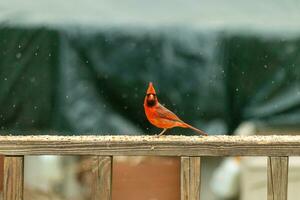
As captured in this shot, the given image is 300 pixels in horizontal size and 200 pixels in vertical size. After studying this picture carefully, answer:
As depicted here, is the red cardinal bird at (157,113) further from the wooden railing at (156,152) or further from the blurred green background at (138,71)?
the blurred green background at (138,71)

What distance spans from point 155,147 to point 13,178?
49 centimetres

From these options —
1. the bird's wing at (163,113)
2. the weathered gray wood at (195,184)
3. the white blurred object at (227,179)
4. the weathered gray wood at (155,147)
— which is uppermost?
the white blurred object at (227,179)

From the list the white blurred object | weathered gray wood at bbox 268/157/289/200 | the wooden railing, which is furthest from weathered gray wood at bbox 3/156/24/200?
the white blurred object

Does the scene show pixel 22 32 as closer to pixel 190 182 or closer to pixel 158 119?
pixel 158 119

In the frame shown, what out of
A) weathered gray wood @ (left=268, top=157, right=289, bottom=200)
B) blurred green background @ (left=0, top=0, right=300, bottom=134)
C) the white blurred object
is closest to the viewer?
weathered gray wood @ (left=268, top=157, right=289, bottom=200)

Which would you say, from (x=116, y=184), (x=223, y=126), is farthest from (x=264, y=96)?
(x=116, y=184)

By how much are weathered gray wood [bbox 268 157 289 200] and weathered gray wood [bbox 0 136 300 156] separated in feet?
0.10

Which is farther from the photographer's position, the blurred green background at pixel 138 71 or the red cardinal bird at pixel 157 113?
the blurred green background at pixel 138 71

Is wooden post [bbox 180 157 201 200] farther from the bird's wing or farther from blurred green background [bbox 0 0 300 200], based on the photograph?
blurred green background [bbox 0 0 300 200]

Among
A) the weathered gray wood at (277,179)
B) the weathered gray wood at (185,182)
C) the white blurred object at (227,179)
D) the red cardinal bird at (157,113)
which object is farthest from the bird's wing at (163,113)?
the white blurred object at (227,179)

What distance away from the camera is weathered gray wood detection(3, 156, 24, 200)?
2.52 meters

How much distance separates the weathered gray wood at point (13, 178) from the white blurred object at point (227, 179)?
2988 mm

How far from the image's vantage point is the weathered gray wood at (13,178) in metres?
2.52

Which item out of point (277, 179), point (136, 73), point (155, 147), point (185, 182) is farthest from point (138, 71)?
point (277, 179)
